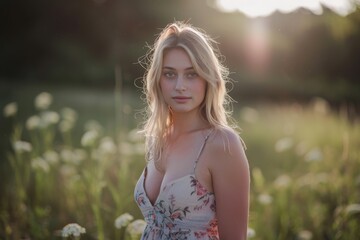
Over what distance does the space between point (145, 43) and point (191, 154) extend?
17845mm

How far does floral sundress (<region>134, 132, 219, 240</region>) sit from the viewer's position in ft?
8.04

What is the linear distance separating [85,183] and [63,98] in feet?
33.6

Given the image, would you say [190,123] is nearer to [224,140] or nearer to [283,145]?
[224,140]

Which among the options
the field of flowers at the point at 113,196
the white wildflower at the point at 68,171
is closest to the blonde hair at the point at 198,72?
the field of flowers at the point at 113,196

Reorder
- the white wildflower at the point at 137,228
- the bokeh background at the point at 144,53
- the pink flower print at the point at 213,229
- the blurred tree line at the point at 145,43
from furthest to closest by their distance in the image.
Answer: the blurred tree line at the point at 145,43 < the bokeh background at the point at 144,53 < the white wildflower at the point at 137,228 < the pink flower print at the point at 213,229

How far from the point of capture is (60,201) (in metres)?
5.06

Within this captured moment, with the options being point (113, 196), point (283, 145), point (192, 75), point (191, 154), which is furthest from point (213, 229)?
point (283, 145)

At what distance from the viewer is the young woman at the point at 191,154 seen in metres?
2.42

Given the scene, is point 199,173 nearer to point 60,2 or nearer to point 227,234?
point 227,234

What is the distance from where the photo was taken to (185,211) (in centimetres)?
246

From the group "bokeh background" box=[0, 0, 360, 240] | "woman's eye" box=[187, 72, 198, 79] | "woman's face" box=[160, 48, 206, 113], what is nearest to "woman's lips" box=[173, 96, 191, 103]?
"woman's face" box=[160, 48, 206, 113]

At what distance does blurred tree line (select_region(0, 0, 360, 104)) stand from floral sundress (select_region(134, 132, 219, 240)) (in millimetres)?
17240

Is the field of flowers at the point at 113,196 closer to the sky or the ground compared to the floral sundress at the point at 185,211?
closer to the ground

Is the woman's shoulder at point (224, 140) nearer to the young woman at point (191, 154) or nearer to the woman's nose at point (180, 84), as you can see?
the young woman at point (191, 154)
